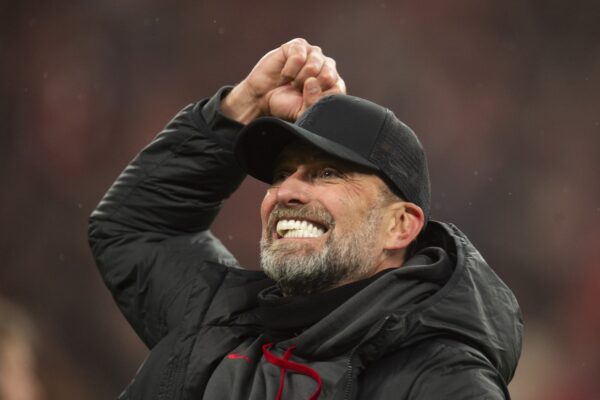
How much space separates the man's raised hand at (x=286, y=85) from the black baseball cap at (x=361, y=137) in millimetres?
171

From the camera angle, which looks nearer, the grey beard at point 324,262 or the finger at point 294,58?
the grey beard at point 324,262

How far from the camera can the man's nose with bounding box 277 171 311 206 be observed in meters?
2.12

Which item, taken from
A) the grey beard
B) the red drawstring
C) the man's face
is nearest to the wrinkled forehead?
the man's face

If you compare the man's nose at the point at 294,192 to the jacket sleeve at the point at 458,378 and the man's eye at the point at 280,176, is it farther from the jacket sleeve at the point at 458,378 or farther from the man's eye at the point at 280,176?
the jacket sleeve at the point at 458,378

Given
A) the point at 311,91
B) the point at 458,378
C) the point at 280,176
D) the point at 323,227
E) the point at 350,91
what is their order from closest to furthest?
1. the point at 458,378
2. the point at 323,227
3. the point at 280,176
4. the point at 311,91
5. the point at 350,91

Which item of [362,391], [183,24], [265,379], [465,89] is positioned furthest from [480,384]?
[183,24]

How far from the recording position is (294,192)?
2.13 m

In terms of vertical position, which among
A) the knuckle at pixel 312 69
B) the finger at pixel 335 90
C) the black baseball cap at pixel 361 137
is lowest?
the black baseball cap at pixel 361 137

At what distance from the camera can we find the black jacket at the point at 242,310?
1886 millimetres

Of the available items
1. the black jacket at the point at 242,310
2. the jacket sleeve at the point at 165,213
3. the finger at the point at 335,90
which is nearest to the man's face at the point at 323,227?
the black jacket at the point at 242,310

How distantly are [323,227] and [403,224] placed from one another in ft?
0.60

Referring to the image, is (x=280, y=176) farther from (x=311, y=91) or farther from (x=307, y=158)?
(x=311, y=91)

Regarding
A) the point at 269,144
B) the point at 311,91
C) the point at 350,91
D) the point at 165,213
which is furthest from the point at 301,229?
the point at 350,91

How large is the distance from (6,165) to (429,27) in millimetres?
2783
